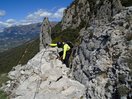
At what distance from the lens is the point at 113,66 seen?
54.1 feet

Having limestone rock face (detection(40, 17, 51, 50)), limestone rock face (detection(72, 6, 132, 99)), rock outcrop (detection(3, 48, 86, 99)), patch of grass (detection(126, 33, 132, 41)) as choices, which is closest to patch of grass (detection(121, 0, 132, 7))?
limestone rock face (detection(40, 17, 51, 50))

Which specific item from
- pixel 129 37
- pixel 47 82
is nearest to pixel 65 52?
pixel 47 82

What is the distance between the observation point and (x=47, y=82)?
21031 mm

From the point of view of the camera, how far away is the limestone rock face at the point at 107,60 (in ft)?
49.6

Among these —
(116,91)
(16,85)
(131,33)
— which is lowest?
(16,85)

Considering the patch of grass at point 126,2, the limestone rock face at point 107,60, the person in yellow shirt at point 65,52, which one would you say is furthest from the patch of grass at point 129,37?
the patch of grass at point 126,2

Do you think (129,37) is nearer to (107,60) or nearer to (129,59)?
(107,60)

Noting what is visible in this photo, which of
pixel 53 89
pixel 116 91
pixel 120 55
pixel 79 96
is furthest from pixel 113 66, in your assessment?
pixel 53 89

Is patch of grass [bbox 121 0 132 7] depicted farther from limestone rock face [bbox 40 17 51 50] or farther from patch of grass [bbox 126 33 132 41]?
patch of grass [bbox 126 33 132 41]

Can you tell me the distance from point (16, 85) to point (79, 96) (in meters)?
7.49

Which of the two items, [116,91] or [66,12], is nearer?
[116,91]

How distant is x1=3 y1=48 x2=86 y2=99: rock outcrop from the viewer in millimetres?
19156

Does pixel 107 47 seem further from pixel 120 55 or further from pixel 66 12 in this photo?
pixel 66 12

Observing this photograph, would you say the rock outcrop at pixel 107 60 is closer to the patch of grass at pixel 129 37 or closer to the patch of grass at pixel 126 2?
the patch of grass at pixel 129 37
